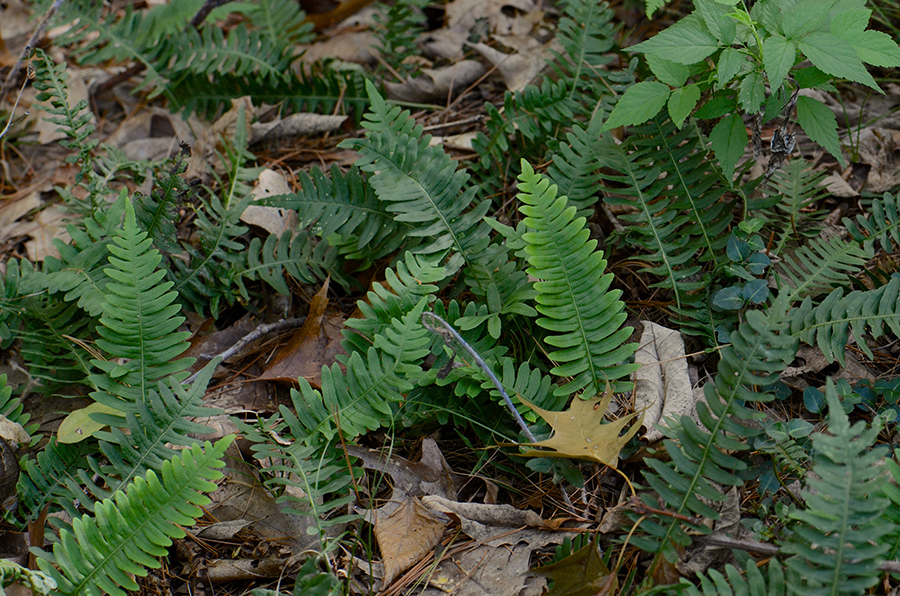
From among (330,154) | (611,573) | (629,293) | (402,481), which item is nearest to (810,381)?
(629,293)

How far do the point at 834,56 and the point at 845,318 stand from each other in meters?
0.80

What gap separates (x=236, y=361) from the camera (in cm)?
260

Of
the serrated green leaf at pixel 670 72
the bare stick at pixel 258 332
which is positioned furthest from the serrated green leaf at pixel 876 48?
the bare stick at pixel 258 332

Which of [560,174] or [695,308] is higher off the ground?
[560,174]

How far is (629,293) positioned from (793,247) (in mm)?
661

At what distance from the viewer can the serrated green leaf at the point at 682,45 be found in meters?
A: 2.00

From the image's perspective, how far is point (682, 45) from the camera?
2020 mm

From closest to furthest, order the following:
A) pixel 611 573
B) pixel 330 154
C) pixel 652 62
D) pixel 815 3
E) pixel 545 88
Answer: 1. pixel 611 573
2. pixel 815 3
3. pixel 652 62
4. pixel 545 88
5. pixel 330 154

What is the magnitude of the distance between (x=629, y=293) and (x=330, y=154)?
174 centimetres

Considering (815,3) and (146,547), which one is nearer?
(146,547)

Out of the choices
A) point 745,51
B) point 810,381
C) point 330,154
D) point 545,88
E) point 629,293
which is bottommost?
point 810,381

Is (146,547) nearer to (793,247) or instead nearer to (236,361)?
(236,361)

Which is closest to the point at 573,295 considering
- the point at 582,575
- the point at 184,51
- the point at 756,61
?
the point at 582,575

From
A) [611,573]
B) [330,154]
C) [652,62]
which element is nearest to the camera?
[611,573]
